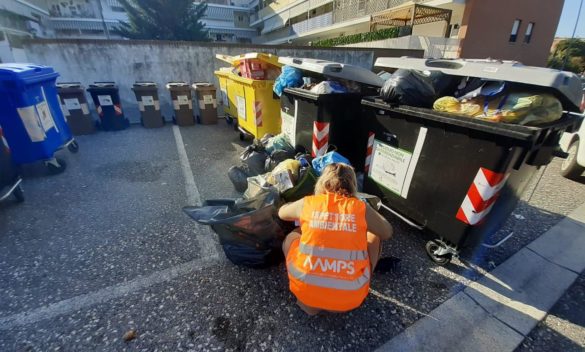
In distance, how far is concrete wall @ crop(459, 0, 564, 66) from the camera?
16.0m

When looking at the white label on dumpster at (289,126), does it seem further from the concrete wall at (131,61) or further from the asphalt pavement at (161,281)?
the concrete wall at (131,61)

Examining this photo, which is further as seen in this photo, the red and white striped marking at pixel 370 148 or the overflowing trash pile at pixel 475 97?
the red and white striped marking at pixel 370 148

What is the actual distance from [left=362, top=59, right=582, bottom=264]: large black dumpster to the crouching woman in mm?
912

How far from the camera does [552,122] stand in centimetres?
193

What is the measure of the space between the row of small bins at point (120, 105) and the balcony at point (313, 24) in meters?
24.1

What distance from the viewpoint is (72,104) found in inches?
216

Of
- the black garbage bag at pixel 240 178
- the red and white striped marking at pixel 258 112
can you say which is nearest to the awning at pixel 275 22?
the red and white striped marking at pixel 258 112

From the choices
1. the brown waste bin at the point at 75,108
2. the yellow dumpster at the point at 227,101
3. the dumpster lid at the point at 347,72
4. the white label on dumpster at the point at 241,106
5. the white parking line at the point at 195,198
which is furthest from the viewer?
the yellow dumpster at the point at 227,101

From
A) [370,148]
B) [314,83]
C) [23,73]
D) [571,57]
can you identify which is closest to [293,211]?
[370,148]

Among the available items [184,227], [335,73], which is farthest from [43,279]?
[335,73]

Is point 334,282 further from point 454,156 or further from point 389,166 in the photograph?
point 389,166

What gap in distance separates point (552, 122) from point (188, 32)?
22532mm

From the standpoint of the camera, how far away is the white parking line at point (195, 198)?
98.1 inches

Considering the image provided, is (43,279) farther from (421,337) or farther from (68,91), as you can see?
(68,91)
